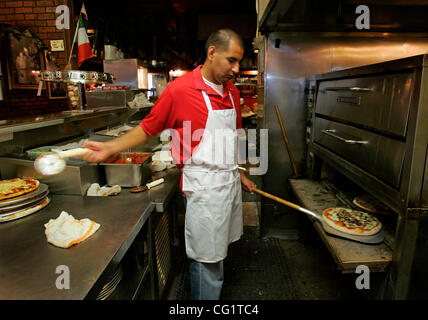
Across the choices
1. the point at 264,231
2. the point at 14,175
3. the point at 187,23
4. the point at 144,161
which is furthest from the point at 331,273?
the point at 187,23

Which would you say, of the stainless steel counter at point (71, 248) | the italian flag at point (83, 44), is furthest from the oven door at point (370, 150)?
the italian flag at point (83, 44)

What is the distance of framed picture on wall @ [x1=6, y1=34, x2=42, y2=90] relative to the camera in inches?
202

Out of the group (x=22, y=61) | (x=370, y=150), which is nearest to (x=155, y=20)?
(x=22, y=61)

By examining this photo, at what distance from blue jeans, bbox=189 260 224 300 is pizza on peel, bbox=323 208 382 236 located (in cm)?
90

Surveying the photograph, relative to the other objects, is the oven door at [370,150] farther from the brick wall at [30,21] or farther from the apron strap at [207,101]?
the brick wall at [30,21]

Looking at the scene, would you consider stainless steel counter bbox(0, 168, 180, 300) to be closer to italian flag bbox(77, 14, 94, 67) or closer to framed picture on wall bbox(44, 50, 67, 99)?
italian flag bbox(77, 14, 94, 67)

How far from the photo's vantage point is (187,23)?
1130cm

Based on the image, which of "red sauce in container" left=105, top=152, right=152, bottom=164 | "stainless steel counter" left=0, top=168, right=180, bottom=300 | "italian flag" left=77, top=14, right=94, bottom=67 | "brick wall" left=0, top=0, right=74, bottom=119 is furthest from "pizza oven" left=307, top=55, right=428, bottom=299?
"brick wall" left=0, top=0, right=74, bottom=119

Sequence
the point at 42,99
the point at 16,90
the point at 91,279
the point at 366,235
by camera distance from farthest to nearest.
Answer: the point at 42,99
the point at 16,90
the point at 366,235
the point at 91,279

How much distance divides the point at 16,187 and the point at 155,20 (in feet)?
28.8

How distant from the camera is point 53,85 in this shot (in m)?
6.27

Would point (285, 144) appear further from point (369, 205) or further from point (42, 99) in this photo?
point (42, 99)

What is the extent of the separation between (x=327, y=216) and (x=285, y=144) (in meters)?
1.61

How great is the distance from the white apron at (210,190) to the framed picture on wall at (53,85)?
14.9 feet
